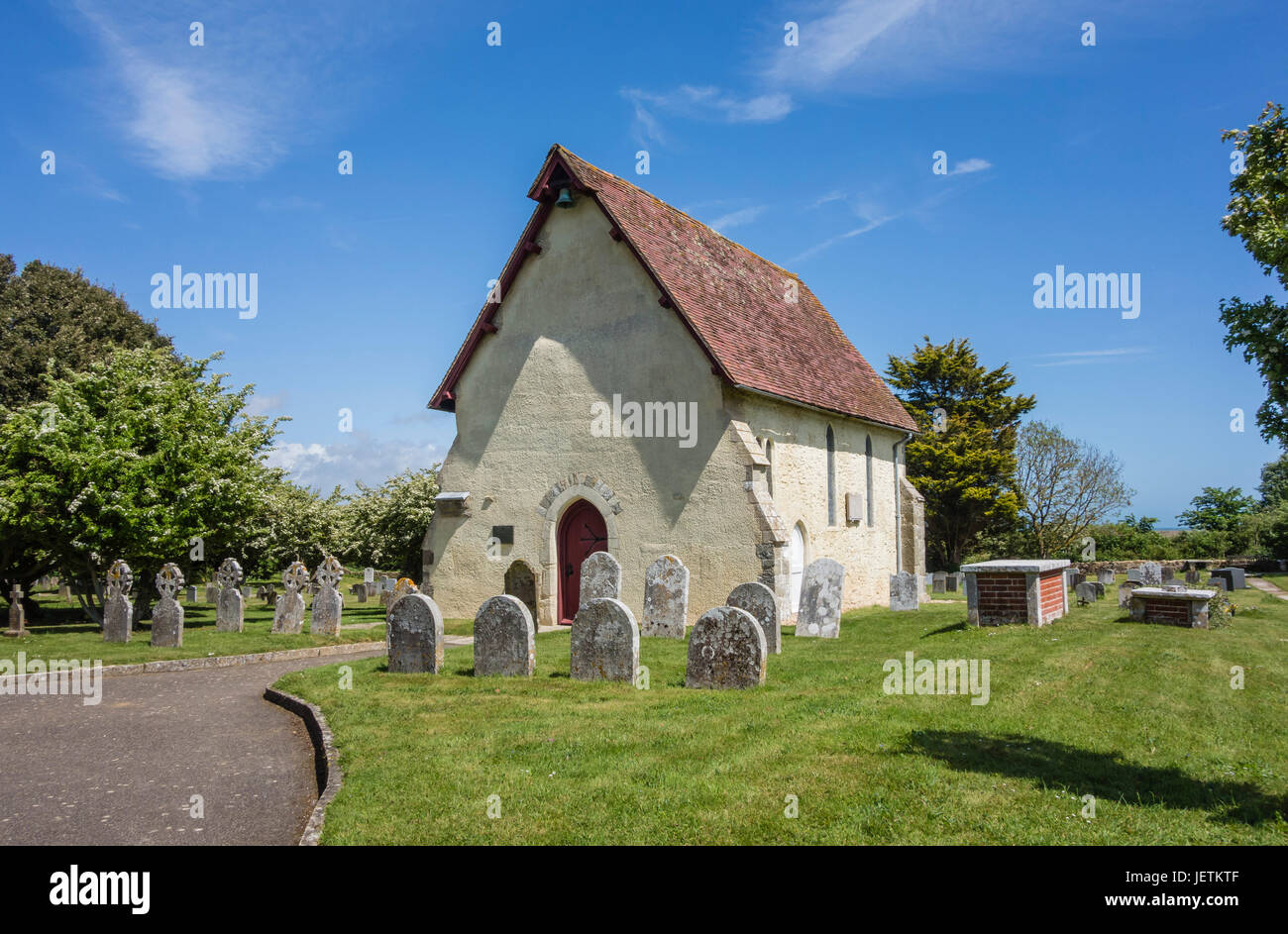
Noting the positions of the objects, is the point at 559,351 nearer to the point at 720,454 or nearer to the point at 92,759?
the point at 720,454

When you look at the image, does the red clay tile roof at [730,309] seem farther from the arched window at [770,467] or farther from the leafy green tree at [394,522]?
the leafy green tree at [394,522]

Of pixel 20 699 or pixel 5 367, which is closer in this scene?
pixel 20 699

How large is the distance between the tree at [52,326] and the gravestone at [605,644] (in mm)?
27138

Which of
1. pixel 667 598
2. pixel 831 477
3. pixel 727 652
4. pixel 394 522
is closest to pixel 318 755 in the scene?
pixel 727 652

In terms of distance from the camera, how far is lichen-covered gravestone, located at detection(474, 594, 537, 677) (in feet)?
37.3

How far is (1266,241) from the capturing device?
5.68m

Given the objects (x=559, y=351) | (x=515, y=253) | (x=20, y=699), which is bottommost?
(x=20, y=699)

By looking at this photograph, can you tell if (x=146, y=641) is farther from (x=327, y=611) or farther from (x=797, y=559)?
(x=797, y=559)

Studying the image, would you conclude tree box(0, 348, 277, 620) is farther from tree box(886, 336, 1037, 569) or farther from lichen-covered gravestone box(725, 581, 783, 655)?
tree box(886, 336, 1037, 569)

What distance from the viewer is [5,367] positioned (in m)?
30.1

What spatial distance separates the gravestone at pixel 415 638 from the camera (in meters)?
11.9
